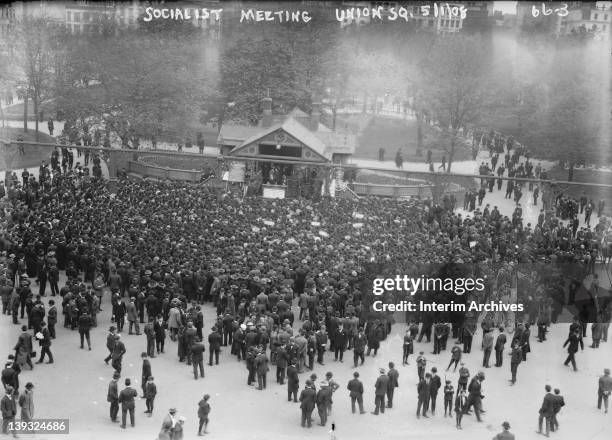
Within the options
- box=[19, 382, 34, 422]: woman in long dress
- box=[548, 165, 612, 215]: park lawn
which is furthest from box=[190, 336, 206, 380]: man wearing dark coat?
box=[548, 165, 612, 215]: park lawn

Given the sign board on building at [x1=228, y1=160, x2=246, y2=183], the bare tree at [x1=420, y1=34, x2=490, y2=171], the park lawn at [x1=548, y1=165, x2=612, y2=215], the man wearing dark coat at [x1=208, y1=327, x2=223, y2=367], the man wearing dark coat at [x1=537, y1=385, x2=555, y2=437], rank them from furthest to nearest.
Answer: the bare tree at [x1=420, y1=34, x2=490, y2=171], the park lawn at [x1=548, y1=165, x2=612, y2=215], the sign board on building at [x1=228, y1=160, x2=246, y2=183], the man wearing dark coat at [x1=208, y1=327, x2=223, y2=367], the man wearing dark coat at [x1=537, y1=385, x2=555, y2=437]

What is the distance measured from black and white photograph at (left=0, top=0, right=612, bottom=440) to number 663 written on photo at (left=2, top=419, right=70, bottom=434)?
0.06 meters

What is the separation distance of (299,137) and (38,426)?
1270 inches

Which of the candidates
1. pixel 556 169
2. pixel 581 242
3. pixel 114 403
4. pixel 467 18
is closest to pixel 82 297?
pixel 114 403

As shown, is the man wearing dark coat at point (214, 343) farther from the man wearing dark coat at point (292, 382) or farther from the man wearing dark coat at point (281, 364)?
the man wearing dark coat at point (292, 382)

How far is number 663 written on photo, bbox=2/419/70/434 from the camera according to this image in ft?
75.5

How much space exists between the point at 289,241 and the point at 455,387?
42.3 feet

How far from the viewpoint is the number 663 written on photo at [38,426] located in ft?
75.5

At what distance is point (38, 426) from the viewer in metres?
23.5

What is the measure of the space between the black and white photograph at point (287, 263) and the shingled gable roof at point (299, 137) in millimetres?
260

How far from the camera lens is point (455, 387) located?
88.1 ft

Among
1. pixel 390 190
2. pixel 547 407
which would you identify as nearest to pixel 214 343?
pixel 547 407

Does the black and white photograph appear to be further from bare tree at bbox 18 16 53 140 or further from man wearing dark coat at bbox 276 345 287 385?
bare tree at bbox 18 16 53 140

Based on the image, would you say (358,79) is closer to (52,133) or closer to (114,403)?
(52,133)
